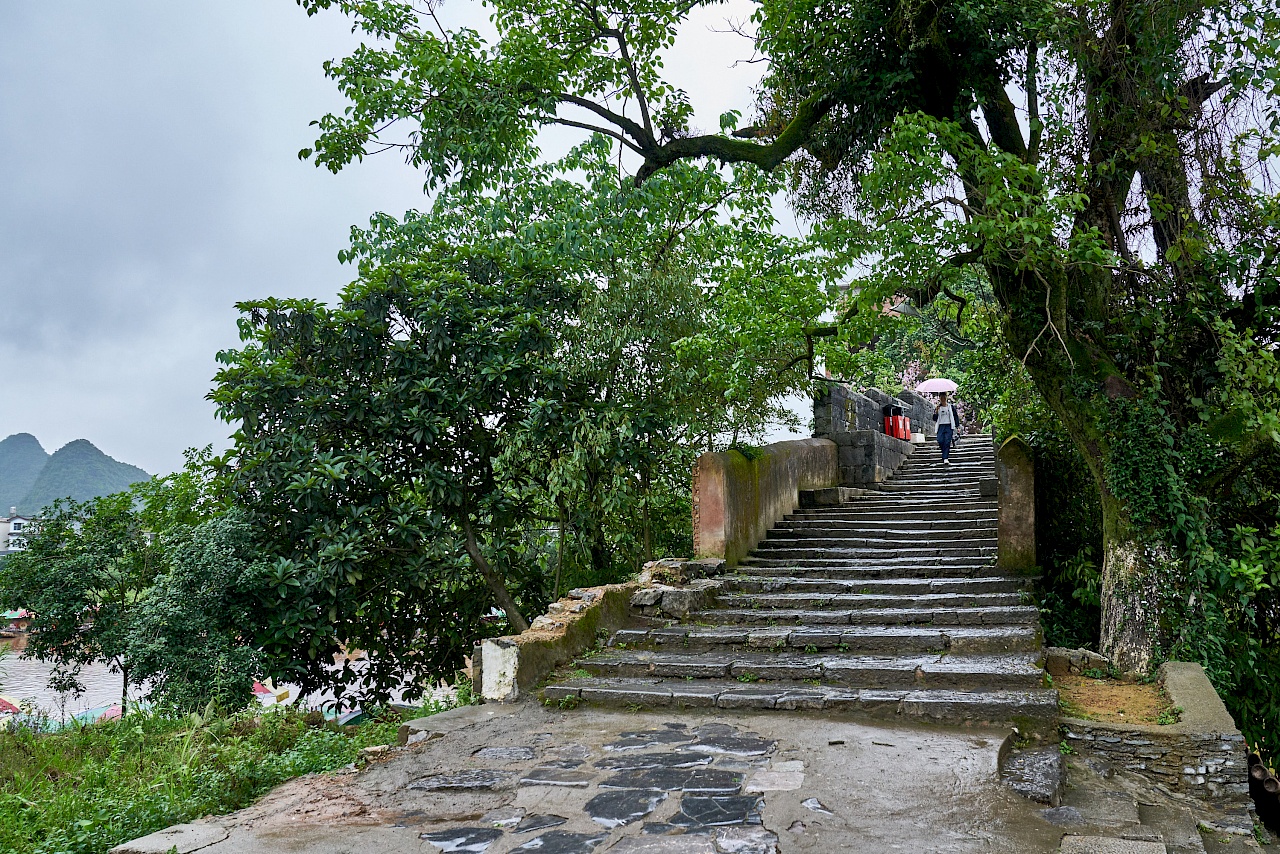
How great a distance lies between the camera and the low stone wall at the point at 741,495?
976cm

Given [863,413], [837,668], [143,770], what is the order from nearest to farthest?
[143,770], [837,668], [863,413]

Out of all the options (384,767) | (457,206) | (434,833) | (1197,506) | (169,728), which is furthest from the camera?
(457,206)

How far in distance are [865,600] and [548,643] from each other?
3.02 m

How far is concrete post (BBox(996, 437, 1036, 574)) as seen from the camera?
8.79m

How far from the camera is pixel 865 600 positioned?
825cm

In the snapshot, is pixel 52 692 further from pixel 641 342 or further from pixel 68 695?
pixel 641 342

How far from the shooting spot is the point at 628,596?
332 inches

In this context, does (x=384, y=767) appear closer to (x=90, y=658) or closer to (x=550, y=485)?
(x=550, y=485)

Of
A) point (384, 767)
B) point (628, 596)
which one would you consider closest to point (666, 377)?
point (628, 596)

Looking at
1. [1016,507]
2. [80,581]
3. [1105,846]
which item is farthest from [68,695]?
[1105,846]

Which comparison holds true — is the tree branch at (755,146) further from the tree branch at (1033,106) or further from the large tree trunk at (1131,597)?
the large tree trunk at (1131,597)

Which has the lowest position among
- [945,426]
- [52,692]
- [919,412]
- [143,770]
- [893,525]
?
[52,692]

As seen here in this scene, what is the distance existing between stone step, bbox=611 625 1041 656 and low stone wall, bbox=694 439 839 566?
191cm

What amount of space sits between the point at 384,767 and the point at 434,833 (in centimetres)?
129
